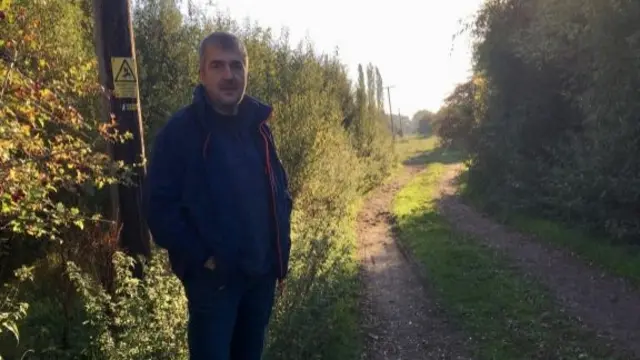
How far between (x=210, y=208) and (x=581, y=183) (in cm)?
876

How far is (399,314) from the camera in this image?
7.46 metres

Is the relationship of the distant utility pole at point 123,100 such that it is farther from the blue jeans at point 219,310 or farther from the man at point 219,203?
the blue jeans at point 219,310

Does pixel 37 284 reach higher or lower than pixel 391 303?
higher

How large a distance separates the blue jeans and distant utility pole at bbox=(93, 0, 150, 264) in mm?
2006

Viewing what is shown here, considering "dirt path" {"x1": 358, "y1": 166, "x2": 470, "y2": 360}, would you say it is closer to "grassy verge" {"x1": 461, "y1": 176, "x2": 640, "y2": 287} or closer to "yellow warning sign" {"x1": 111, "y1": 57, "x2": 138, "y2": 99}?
"grassy verge" {"x1": 461, "y1": 176, "x2": 640, "y2": 287}

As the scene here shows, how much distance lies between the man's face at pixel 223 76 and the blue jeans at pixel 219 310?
93cm

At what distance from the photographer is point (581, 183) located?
33.1 feet

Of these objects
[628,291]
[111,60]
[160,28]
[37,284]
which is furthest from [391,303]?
[160,28]

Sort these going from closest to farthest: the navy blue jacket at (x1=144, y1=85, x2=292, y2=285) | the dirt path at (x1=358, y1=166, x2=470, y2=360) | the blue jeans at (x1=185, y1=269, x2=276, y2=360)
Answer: the navy blue jacket at (x1=144, y1=85, x2=292, y2=285)
the blue jeans at (x1=185, y1=269, x2=276, y2=360)
the dirt path at (x1=358, y1=166, x2=470, y2=360)

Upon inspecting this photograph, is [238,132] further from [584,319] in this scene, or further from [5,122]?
[584,319]

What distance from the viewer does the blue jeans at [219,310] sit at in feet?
10.0

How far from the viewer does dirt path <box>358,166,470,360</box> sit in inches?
244

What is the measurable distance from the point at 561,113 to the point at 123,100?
1088 cm

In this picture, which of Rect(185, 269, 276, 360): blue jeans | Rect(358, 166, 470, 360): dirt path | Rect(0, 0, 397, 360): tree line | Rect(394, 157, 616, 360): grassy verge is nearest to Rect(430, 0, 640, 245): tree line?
Rect(394, 157, 616, 360): grassy verge
